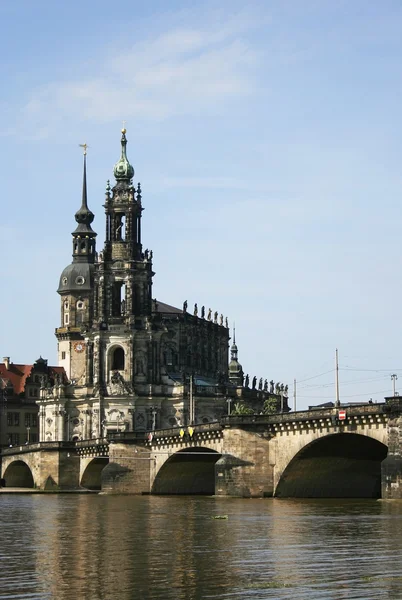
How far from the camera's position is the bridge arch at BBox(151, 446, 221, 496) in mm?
115500

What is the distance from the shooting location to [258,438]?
3866 inches

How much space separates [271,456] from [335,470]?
16.2 feet

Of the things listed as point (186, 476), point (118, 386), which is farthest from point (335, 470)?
point (118, 386)

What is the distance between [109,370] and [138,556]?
4729 inches

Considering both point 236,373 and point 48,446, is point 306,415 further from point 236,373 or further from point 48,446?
point 236,373

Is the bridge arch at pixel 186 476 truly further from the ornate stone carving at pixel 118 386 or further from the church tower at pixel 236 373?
the church tower at pixel 236 373

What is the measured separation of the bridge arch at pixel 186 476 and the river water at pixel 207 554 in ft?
113

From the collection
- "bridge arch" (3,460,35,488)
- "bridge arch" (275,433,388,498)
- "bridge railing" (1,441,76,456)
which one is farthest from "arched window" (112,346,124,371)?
"bridge arch" (275,433,388,498)

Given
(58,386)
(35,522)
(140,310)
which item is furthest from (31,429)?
(35,522)

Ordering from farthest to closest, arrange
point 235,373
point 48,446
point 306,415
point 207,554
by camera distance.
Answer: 1. point 235,373
2. point 48,446
3. point 306,415
4. point 207,554

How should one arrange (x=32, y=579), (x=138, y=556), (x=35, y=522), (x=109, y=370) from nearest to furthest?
(x=32, y=579)
(x=138, y=556)
(x=35, y=522)
(x=109, y=370)

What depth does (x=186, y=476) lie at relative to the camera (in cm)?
11906

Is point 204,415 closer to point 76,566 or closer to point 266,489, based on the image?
point 266,489

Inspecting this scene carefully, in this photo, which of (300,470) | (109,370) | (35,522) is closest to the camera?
(35,522)
